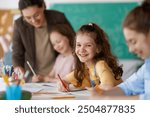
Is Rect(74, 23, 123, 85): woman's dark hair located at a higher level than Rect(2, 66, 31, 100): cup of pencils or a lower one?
higher

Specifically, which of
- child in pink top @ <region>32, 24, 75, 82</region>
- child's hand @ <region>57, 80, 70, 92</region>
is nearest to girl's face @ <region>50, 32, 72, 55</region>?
child in pink top @ <region>32, 24, 75, 82</region>

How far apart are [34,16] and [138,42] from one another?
1.39 feet

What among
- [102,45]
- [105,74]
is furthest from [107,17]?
[105,74]

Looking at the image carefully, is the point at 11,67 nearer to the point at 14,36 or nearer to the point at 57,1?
the point at 14,36

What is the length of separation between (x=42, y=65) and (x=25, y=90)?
12 centimetres

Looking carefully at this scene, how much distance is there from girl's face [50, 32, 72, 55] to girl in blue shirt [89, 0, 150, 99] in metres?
0.19

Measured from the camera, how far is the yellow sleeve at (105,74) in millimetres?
1247

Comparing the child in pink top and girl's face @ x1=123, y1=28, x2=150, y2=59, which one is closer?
girl's face @ x1=123, y1=28, x2=150, y2=59

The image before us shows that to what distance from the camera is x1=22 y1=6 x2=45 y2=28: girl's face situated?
4.24 ft

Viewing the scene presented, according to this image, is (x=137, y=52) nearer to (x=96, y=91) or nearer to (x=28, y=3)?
(x=96, y=91)

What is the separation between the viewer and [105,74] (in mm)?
1244

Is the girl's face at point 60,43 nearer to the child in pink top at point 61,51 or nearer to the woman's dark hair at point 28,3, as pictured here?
the child in pink top at point 61,51

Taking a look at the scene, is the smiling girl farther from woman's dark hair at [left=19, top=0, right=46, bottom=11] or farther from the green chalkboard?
woman's dark hair at [left=19, top=0, right=46, bottom=11]

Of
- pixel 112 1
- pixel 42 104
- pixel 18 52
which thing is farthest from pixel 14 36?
pixel 112 1
